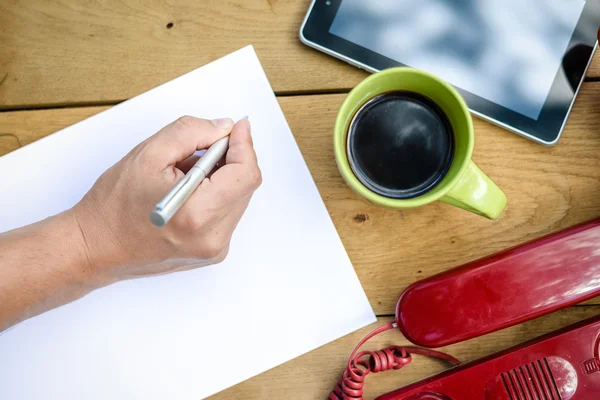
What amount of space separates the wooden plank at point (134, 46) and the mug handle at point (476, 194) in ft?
0.56

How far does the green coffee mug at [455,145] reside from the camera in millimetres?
432

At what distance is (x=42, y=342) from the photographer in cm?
54

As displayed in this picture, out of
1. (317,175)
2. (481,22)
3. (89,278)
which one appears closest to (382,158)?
(317,175)

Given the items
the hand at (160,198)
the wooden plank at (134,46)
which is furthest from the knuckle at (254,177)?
the wooden plank at (134,46)

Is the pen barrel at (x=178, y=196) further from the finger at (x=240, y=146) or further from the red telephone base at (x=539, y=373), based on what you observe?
the red telephone base at (x=539, y=373)

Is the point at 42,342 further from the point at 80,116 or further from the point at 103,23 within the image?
the point at 103,23

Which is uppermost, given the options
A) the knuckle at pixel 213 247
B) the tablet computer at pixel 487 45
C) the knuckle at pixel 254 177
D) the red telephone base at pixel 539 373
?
the tablet computer at pixel 487 45

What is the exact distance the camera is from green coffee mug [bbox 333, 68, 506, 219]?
1.42ft

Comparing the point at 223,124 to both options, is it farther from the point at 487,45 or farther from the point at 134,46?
the point at 487,45

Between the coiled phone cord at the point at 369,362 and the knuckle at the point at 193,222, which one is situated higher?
the knuckle at the point at 193,222

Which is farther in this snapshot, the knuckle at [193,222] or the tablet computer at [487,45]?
the tablet computer at [487,45]

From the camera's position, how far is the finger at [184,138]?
454 millimetres

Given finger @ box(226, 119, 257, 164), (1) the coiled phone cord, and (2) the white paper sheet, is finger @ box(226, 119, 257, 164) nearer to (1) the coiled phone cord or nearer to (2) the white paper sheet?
(2) the white paper sheet

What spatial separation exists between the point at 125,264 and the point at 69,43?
0.84 ft
